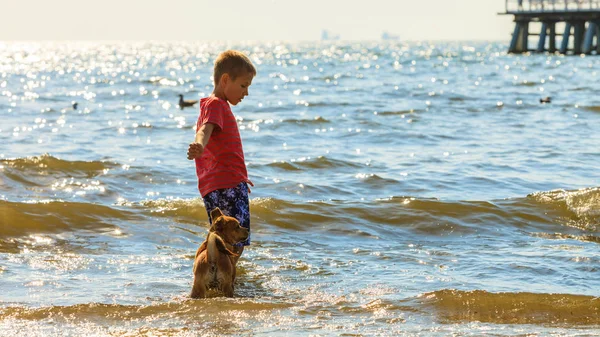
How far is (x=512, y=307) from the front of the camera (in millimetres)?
5680

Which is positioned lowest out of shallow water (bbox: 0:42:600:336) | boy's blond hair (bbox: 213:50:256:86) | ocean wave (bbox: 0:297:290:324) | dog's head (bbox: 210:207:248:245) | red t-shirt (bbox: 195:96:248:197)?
shallow water (bbox: 0:42:600:336)

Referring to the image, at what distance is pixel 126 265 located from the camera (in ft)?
22.7

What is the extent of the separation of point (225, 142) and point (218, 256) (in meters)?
0.77

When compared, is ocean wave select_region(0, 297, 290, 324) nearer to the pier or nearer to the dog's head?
the dog's head

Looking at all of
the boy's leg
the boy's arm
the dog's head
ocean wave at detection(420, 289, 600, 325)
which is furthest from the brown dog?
ocean wave at detection(420, 289, 600, 325)

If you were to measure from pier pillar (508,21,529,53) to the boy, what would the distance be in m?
61.0

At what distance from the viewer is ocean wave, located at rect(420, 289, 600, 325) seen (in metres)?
5.46

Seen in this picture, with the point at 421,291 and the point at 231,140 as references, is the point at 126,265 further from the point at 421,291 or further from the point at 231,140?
the point at 421,291

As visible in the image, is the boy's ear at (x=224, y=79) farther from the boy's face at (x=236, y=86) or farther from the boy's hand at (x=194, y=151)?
the boy's hand at (x=194, y=151)

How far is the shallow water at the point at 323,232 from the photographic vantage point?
17.7ft

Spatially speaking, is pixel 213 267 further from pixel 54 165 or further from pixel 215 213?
pixel 54 165

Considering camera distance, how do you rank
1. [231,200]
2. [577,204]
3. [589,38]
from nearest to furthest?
1. [231,200]
2. [577,204]
3. [589,38]

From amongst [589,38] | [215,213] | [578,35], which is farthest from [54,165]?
[578,35]

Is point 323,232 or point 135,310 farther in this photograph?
point 323,232
